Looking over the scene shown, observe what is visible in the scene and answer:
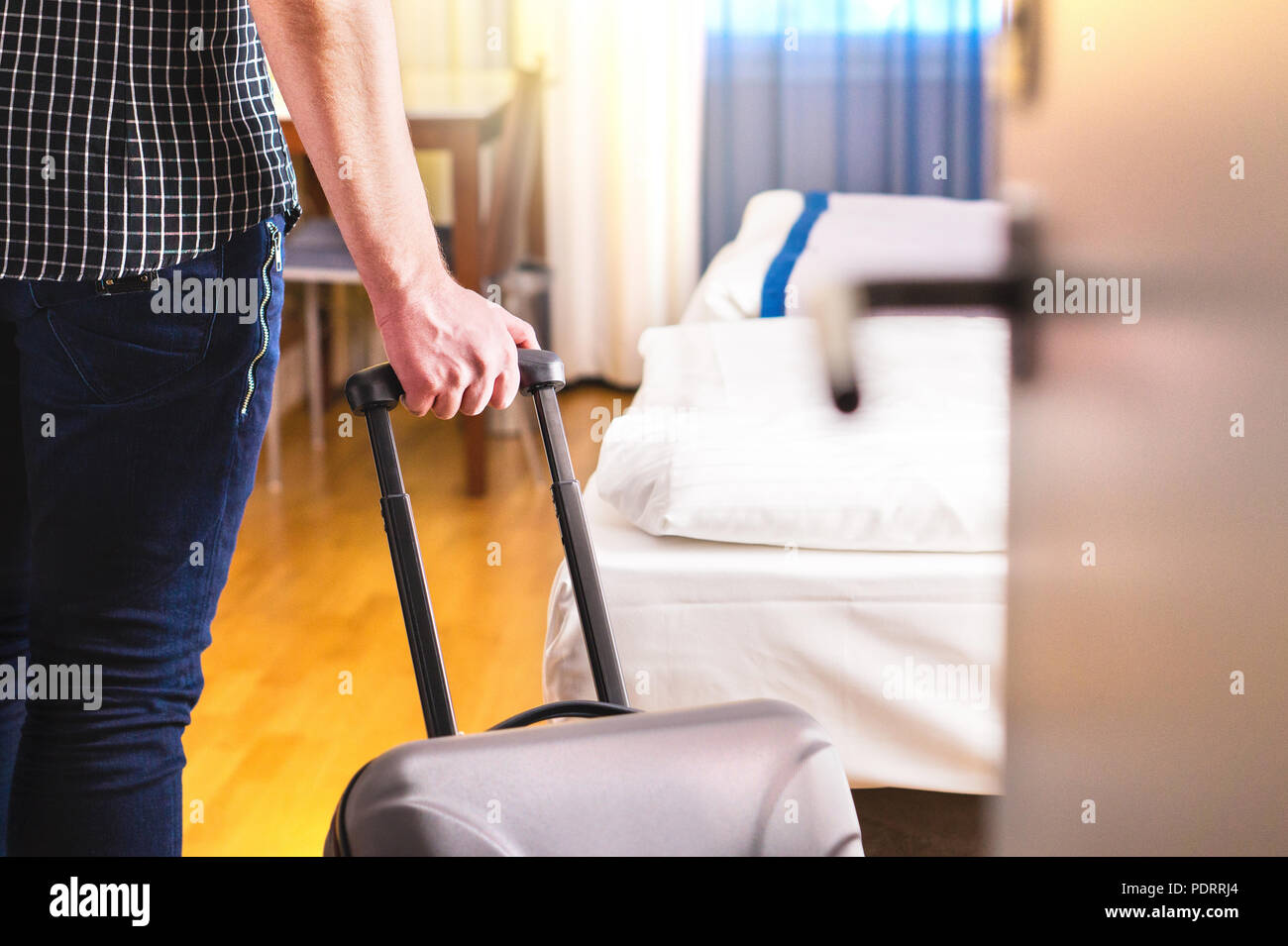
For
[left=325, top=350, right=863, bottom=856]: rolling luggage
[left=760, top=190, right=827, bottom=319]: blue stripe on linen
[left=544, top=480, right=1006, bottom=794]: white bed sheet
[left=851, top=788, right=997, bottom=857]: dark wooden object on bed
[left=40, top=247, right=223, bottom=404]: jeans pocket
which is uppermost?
[left=40, top=247, right=223, bottom=404]: jeans pocket

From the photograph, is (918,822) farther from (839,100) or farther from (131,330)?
(839,100)

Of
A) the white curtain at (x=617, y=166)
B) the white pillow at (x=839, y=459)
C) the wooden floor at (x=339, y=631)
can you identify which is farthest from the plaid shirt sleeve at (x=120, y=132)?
the white curtain at (x=617, y=166)

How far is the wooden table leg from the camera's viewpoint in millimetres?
2113

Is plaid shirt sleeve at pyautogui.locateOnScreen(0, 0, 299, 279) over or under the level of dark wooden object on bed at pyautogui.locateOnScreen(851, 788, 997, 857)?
over

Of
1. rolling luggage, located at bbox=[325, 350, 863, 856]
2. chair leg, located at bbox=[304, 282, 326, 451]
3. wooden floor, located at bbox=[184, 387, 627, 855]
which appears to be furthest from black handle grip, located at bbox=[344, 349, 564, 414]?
chair leg, located at bbox=[304, 282, 326, 451]

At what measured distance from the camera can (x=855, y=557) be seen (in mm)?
1013

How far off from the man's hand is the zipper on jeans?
7 cm

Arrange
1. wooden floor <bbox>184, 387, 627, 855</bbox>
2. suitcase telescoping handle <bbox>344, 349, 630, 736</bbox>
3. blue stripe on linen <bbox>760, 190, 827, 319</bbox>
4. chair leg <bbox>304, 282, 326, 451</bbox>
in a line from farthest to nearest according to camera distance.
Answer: chair leg <bbox>304, 282, 326, 451</bbox>
blue stripe on linen <bbox>760, 190, 827, 319</bbox>
wooden floor <bbox>184, 387, 627, 855</bbox>
suitcase telescoping handle <bbox>344, 349, 630, 736</bbox>

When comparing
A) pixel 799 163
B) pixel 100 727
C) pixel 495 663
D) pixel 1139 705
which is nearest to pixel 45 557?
pixel 100 727

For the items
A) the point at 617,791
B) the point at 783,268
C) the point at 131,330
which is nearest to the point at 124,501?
the point at 131,330

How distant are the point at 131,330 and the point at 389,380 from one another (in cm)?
13

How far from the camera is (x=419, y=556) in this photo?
60 centimetres

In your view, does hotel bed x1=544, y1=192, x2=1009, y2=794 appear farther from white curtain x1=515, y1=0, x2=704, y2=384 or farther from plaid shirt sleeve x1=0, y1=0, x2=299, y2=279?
white curtain x1=515, y1=0, x2=704, y2=384

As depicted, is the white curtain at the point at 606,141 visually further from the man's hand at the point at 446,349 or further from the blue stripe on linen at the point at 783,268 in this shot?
the man's hand at the point at 446,349
